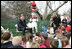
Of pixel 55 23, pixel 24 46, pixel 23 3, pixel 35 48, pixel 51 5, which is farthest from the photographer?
pixel 23 3

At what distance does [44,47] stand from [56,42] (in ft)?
1.08

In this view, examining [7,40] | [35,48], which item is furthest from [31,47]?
[7,40]

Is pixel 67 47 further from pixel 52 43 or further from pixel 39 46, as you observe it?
pixel 39 46

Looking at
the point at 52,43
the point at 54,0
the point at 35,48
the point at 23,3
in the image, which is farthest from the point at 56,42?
the point at 23,3

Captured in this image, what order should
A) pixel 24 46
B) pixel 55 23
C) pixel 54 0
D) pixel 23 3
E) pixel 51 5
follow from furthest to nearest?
1. pixel 23 3
2. pixel 51 5
3. pixel 54 0
4. pixel 55 23
5. pixel 24 46

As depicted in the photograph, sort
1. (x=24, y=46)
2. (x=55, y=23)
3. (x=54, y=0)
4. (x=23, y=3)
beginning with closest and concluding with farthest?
(x=24, y=46) < (x=55, y=23) < (x=54, y=0) < (x=23, y=3)

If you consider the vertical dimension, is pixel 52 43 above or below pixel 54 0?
below

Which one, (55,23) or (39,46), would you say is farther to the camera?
(55,23)

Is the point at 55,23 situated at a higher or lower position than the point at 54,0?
lower

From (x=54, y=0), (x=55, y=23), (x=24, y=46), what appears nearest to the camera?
(x=24, y=46)

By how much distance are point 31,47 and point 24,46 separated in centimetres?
28

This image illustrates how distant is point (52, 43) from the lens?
2.53m

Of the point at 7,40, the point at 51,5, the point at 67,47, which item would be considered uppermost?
the point at 51,5

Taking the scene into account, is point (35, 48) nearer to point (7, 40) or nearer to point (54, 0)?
point (7, 40)
